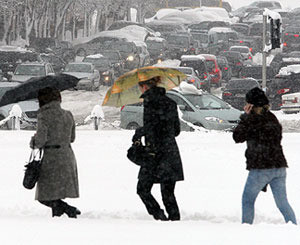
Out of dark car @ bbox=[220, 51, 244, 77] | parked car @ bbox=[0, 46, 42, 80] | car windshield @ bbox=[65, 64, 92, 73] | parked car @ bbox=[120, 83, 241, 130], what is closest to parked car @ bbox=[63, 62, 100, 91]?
car windshield @ bbox=[65, 64, 92, 73]

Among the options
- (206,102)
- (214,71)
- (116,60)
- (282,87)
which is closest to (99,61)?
(116,60)

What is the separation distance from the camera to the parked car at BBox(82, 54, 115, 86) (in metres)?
36.9

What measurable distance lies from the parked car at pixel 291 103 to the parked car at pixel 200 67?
9206 mm

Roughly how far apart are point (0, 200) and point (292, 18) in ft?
219

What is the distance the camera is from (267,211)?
8.70m

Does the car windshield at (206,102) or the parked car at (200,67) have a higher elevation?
the car windshield at (206,102)

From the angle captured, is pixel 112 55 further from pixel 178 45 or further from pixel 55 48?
pixel 55 48

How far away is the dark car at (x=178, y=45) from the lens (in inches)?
1894

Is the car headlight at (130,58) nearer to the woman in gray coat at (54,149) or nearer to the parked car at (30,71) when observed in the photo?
the parked car at (30,71)

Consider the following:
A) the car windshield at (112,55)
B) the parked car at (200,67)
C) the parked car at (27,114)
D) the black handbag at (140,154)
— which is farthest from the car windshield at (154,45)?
the black handbag at (140,154)

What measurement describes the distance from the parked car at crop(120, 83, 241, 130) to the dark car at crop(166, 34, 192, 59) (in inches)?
1149

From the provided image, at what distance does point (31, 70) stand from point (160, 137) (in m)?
24.0

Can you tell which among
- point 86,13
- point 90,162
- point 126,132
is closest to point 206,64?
point 126,132

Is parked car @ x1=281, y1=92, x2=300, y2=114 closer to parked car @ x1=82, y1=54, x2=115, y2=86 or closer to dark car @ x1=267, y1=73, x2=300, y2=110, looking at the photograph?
dark car @ x1=267, y1=73, x2=300, y2=110
